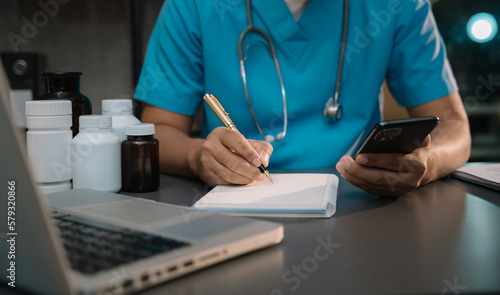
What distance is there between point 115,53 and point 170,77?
1016 mm

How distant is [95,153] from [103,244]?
12.5 inches

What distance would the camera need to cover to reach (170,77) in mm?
1105

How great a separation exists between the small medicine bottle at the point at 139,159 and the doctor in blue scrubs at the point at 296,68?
29cm

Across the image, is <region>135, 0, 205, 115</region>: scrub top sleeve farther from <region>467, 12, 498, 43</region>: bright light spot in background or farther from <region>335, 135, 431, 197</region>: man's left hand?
<region>467, 12, 498, 43</region>: bright light spot in background

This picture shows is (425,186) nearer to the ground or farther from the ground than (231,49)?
nearer to the ground

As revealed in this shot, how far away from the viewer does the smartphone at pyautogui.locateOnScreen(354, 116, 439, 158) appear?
64 centimetres

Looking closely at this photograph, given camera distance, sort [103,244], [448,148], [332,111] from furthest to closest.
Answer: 1. [332,111]
2. [448,148]
3. [103,244]

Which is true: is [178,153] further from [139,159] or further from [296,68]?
[296,68]

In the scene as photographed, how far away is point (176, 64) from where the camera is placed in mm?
1112

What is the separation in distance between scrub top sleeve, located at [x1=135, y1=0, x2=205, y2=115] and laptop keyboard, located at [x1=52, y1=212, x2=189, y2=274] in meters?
0.64

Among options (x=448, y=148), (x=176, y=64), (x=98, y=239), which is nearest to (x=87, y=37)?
(x=176, y=64)

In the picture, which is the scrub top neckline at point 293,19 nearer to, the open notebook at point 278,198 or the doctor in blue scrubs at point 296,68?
the doctor in blue scrubs at point 296,68

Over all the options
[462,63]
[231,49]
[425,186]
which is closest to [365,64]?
[231,49]

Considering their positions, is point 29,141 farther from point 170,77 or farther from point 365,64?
point 365,64
